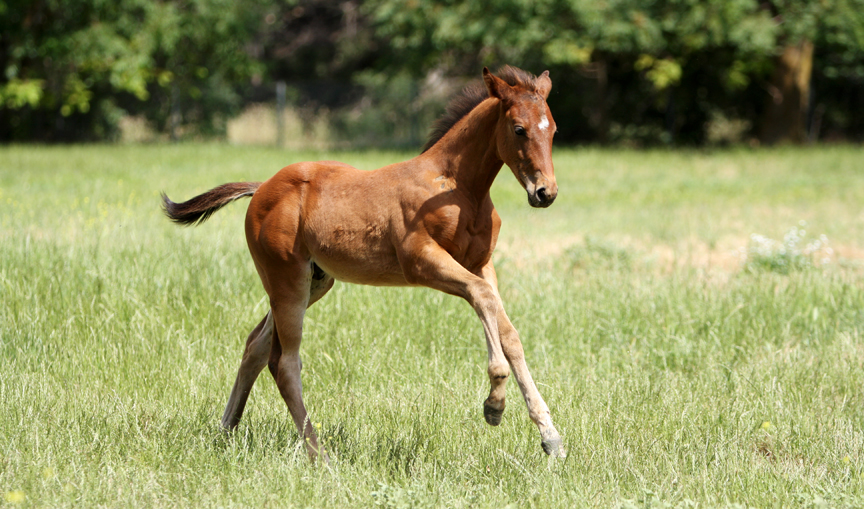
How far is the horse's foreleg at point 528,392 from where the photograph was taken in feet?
11.4

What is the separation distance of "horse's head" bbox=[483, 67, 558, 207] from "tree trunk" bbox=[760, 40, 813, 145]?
21435 mm

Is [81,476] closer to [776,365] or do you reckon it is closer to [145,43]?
[776,365]

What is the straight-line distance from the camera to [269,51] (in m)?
38.1

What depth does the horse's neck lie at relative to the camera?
150 inches

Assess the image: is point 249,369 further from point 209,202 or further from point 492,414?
point 492,414

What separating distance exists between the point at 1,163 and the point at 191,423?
51.3 ft

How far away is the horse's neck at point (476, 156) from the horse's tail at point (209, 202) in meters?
1.44

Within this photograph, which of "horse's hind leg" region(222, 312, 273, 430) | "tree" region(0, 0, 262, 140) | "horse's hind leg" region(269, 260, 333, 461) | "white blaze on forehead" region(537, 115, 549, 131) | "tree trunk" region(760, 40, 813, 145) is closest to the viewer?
"white blaze on forehead" region(537, 115, 549, 131)

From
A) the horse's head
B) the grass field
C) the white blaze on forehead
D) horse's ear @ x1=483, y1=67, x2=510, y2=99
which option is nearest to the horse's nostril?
the horse's head

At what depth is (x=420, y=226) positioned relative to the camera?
375 centimetres

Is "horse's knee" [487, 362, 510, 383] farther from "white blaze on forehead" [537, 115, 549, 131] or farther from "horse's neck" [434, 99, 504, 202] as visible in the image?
"white blaze on forehead" [537, 115, 549, 131]

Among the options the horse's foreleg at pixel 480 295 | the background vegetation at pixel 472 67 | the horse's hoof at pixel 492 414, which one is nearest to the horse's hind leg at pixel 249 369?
the horse's foreleg at pixel 480 295

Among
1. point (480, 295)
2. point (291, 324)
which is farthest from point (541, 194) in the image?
point (291, 324)

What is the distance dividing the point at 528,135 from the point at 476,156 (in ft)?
1.21
